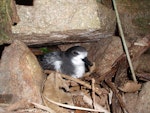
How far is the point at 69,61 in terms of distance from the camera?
4.16 m

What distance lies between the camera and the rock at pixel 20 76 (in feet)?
9.39

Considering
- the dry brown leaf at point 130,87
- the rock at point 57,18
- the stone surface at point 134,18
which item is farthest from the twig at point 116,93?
the stone surface at point 134,18

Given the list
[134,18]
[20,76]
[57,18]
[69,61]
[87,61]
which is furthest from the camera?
[69,61]

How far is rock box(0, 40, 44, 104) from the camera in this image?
286 cm

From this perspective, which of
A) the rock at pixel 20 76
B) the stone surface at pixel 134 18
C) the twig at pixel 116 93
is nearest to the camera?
the rock at pixel 20 76

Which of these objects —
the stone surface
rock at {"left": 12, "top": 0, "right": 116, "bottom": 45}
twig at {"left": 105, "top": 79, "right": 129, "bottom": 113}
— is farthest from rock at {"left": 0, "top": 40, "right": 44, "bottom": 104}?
the stone surface

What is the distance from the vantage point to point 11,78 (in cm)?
292

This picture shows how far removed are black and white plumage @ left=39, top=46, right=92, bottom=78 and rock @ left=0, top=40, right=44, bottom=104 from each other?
0.90 metres

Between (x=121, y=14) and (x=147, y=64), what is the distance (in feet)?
2.15

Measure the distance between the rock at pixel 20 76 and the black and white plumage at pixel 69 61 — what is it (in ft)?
2.96

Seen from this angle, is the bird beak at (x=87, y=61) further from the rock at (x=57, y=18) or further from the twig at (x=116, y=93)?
the rock at (x=57, y=18)

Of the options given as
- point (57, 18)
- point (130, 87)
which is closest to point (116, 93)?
point (130, 87)

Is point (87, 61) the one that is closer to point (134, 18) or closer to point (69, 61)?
point (69, 61)

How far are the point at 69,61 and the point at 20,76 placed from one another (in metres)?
1.32
